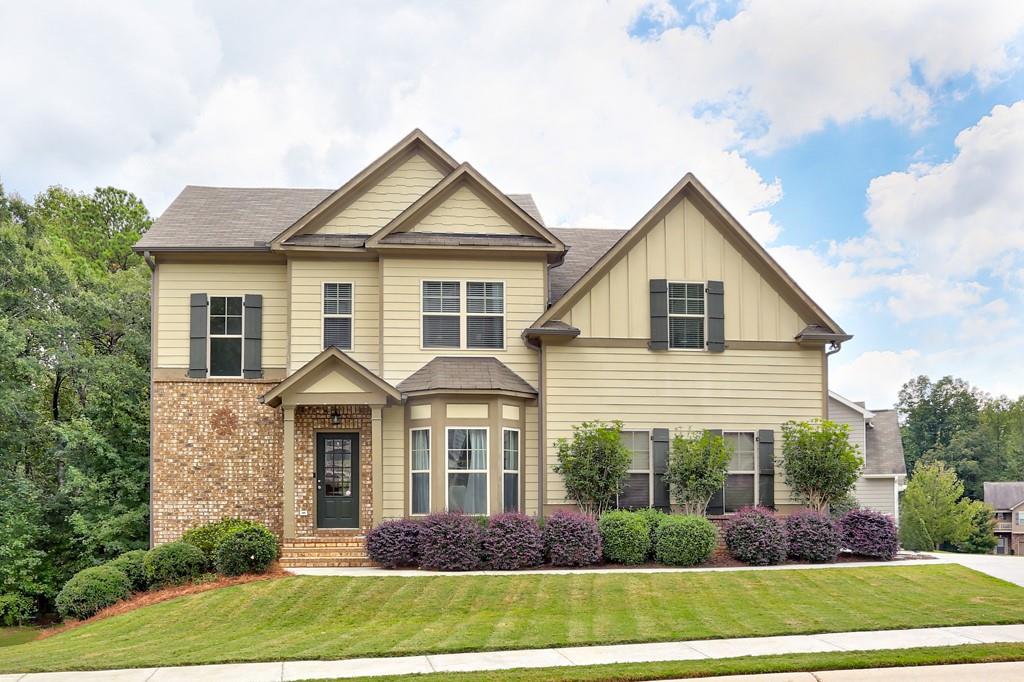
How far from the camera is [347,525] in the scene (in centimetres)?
1867

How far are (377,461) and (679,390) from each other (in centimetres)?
626

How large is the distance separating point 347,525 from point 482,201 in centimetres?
710

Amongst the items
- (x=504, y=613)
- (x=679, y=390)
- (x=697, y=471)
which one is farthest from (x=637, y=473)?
(x=504, y=613)

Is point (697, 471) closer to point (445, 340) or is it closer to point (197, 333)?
point (445, 340)

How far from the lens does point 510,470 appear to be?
60.1 feet

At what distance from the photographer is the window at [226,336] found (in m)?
19.4

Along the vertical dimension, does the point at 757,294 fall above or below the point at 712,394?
above

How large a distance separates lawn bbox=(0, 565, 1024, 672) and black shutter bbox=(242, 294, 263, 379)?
18.4 feet

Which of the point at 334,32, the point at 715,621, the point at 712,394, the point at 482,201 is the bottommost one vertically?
the point at 715,621

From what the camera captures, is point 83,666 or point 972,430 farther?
A: point 972,430

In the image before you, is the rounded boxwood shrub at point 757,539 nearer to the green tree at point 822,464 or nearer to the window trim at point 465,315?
the green tree at point 822,464

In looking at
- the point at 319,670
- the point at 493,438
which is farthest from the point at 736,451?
the point at 319,670

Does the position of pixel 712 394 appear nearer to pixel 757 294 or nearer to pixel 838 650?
pixel 757 294

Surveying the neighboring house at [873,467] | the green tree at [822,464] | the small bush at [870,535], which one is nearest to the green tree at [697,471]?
the green tree at [822,464]
